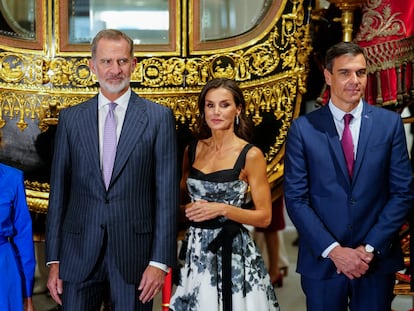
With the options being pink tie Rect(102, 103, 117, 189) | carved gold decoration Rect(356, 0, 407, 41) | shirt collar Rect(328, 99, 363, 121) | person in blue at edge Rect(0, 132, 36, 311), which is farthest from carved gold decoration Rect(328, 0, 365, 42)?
person in blue at edge Rect(0, 132, 36, 311)

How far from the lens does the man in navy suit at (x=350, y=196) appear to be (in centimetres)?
306

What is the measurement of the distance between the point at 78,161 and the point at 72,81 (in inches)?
41.6

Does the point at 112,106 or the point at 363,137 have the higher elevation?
the point at 112,106

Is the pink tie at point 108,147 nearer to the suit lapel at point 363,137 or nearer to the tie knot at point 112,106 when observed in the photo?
the tie knot at point 112,106

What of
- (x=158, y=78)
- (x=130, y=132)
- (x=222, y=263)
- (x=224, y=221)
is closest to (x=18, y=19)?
(x=158, y=78)

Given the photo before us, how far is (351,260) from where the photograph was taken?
119 inches

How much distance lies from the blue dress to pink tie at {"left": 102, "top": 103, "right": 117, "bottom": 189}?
0.95 ft

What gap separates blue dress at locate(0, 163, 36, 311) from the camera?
2.92 meters

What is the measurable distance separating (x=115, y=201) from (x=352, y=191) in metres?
0.81

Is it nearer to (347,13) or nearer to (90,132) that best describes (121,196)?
(90,132)

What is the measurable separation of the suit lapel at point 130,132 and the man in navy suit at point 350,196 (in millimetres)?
559

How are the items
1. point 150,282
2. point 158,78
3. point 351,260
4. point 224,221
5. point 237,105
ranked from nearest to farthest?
1. point 150,282
2. point 351,260
3. point 224,221
4. point 237,105
5. point 158,78

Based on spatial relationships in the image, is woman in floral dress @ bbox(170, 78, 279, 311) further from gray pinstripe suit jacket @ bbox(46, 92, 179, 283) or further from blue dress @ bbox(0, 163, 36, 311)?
blue dress @ bbox(0, 163, 36, 311)

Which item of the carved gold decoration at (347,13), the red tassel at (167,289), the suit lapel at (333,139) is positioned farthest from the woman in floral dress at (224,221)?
the carved gold decoration at (347,13)
